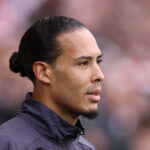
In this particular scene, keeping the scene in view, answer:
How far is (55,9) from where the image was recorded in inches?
234

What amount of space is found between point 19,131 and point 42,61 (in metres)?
0.40

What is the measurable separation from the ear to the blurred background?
7.84 ft

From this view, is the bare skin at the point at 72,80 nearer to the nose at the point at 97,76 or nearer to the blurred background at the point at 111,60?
the nose at the point at 97,76

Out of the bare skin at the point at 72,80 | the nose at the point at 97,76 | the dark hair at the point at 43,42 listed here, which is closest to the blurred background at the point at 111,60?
the dark hair at the point at 43,42

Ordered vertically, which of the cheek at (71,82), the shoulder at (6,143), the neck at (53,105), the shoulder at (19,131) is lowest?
the shoulder at (6,143)

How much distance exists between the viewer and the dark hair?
255 cm

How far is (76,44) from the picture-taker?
2533 mm

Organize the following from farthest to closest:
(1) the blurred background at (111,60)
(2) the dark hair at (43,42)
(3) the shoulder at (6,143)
Answer: 1. (1) the blurred background at (111,60)
2. (2) the dark hair at (43,42)
3. (3) the shoulder at (6,143)

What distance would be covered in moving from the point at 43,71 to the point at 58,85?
11cm

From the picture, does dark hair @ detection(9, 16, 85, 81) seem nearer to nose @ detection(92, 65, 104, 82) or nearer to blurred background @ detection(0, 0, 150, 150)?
nose @ detection(92, 65, 104, 82)

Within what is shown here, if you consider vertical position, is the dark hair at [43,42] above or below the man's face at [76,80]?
above

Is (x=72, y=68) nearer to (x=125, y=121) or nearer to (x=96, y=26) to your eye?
(x=125, y=121)

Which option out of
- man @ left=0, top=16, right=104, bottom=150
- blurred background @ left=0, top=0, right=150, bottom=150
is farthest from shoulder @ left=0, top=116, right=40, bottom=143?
blurred background @ left=0, top=0, right=150, bottom=150

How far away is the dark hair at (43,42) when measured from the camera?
2.55m
